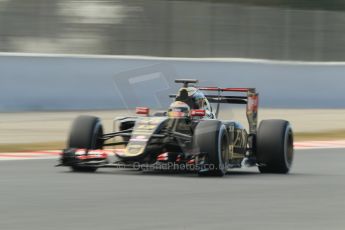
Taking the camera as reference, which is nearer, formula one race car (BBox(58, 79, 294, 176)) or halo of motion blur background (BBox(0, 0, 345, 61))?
formula one race car (BBox(58, 79, 294, 176))

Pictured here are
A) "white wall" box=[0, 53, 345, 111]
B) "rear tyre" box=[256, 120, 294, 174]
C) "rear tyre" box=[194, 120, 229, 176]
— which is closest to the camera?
"rear tyre" box=[194, 120, 229, 176]

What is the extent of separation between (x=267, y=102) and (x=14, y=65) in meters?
6.59

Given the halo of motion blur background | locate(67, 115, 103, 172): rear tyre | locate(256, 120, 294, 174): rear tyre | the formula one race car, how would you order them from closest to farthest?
the formula one race car
locate(67, 115, 103, 172): rear tyre
locate(256, 120, 294, 174): rear tyre
the halo of motion blur background

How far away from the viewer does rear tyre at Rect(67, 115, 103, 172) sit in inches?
445

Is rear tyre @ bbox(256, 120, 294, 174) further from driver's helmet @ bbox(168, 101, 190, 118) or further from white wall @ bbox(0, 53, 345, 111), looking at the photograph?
white wall @ bbox(0, 53, 345, 111)

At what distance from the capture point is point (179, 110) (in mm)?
11414

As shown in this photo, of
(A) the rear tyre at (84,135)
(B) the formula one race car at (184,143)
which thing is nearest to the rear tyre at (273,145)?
(B) the formula one race car at (184,143)

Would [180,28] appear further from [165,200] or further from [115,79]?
[165,200]

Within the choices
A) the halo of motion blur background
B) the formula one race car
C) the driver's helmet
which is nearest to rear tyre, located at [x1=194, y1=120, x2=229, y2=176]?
the formula one race car

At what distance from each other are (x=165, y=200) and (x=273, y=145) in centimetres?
345

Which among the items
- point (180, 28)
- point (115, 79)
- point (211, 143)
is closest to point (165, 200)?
point (211, 143)

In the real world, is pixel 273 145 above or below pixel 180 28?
below

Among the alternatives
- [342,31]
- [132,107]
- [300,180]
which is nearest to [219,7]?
[342,31]

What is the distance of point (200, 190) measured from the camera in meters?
9.61
